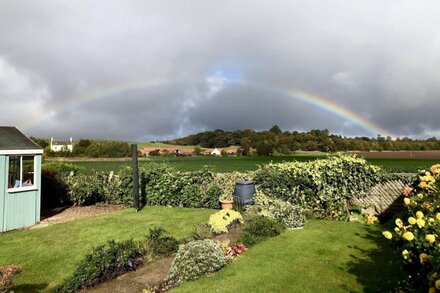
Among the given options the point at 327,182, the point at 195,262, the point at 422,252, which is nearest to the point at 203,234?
the point at 195,262

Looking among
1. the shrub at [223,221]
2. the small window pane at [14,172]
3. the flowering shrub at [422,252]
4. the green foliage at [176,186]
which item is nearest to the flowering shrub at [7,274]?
the shrub at [223,221]

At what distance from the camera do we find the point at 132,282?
557 centimetres

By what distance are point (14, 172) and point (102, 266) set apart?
24.5 feet

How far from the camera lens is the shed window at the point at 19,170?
1102 centimetres

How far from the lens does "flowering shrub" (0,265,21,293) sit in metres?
5.97

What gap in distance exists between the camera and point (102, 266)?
576cm

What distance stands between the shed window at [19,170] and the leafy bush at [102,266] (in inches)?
261

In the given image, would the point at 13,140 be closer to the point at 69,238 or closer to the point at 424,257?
the point at 69,238

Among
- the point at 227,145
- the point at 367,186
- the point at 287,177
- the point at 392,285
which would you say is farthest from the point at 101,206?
the point at 227,145

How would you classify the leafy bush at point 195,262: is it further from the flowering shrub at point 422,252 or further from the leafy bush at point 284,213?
the leafy bush at point 284,213

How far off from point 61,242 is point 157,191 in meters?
6.09

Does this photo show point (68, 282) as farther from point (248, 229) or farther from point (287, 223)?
point (287, 223)

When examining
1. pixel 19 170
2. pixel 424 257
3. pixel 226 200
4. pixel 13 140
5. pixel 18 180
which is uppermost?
pixel 13 140

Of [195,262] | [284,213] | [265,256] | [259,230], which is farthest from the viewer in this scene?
[284,213]
